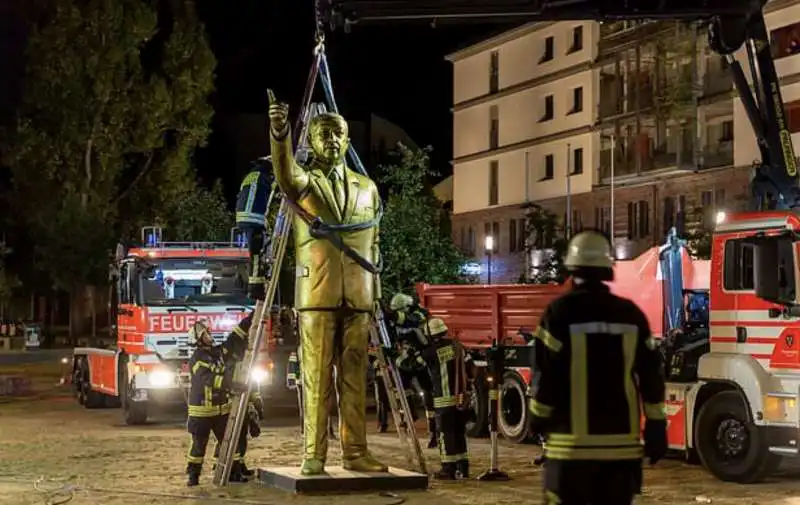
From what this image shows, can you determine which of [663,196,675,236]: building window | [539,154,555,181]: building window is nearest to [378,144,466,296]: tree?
[663,196,675,236]: building window

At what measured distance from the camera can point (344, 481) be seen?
453 inches

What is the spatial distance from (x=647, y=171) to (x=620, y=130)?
Answer: 2.27 meters

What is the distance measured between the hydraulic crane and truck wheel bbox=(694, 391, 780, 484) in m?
2.21

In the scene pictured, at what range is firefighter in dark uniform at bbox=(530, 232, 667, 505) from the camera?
6352 millimetres

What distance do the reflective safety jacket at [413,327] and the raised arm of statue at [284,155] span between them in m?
3.12

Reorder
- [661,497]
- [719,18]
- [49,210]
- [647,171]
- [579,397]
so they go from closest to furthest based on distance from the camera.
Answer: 1. [579,397]
2. [661,497]
3. [719,18]
4. [647,171]
5. [49,210]

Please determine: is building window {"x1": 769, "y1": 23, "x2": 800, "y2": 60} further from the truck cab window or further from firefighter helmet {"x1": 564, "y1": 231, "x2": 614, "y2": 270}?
firefighter helmet {"x1": 564, "y1": 231, "x2": 614, "y2": 270}

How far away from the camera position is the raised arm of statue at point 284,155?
10859mm

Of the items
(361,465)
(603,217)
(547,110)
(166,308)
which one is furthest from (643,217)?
(361,465)

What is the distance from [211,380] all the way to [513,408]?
6.33 m

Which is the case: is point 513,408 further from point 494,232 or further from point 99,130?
point 494,232

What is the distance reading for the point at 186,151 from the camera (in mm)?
50406

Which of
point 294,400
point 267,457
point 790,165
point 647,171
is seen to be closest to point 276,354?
point 294,400

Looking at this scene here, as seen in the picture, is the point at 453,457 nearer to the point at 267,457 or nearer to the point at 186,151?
the point at 267,457
